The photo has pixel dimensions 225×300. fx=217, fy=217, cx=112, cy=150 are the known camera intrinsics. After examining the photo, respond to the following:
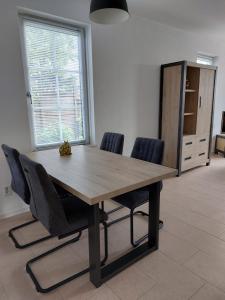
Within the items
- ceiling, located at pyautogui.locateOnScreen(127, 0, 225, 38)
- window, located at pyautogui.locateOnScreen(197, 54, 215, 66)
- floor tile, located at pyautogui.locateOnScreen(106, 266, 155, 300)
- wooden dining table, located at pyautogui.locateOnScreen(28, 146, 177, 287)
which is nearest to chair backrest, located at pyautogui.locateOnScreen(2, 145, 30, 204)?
wooden dining table, located at pyautogui.locateOnScreen(28, 146, 177, 287)

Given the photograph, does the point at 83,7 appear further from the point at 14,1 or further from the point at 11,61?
the point at 11,61

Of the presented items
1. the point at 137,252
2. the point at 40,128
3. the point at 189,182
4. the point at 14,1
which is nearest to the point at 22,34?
the point at 14,1

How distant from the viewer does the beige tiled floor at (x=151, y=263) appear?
1536mm

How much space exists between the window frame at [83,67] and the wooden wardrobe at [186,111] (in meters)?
1.46

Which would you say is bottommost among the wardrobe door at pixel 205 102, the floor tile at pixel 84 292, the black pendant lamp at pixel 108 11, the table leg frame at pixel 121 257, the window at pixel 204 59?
the floor tile at pixel 84 292

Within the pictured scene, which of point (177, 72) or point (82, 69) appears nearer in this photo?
point (82, 69)

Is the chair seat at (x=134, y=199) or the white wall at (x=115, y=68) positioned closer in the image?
the chair seat at (x=134, y=199)

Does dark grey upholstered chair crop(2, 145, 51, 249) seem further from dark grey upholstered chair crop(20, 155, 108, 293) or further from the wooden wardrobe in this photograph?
the wooden wardrobe

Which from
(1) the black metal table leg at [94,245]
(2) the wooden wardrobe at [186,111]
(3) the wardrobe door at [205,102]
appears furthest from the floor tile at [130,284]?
(3) the wardrobe door at [205,102]

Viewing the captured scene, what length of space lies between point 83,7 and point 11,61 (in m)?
1.25

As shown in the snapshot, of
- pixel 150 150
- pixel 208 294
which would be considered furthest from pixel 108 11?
pixel 208 294

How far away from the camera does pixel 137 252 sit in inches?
74.0

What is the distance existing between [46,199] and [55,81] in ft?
6.77

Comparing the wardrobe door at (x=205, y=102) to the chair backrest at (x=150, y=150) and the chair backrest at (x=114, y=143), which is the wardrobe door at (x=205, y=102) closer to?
the chair backrest at (x=114, y=143)
